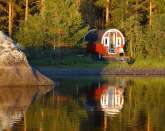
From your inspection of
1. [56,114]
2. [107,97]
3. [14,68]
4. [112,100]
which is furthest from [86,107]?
[14,68]

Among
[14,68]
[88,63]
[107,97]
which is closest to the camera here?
[107,97]

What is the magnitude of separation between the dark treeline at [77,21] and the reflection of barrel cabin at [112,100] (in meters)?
23.5

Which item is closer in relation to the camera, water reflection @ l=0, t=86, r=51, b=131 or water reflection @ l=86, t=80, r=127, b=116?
water reflection @ l=0, t=86, r=51, b=131

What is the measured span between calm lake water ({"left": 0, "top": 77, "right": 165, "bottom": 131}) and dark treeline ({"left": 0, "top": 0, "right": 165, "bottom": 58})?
17.8 m

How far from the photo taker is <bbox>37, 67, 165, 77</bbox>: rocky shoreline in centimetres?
6031

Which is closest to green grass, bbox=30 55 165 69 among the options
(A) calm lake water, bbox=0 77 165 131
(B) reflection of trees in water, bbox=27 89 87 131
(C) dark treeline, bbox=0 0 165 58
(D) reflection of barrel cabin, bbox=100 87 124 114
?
(C) dark treeline, bbox=0 0 165 58

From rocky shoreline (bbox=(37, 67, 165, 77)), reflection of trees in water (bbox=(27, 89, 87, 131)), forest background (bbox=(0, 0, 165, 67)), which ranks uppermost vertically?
forest background (bbox=(0, 0, 165, 67))

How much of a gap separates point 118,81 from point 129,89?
315 inches

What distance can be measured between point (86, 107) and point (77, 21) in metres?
36.0

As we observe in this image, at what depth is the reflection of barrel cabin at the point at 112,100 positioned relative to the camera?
112 ft

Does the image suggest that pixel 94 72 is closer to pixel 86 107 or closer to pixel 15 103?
pixel 15 103

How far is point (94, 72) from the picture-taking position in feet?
203

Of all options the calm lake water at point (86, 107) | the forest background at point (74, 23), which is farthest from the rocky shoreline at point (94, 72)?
the calm lake water at point (86, 107)

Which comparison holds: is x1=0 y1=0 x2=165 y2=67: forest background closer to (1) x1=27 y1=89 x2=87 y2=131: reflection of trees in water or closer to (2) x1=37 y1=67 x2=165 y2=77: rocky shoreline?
(2) x1=37 y1=67 x2=165 y2=77: rocky shoreline
